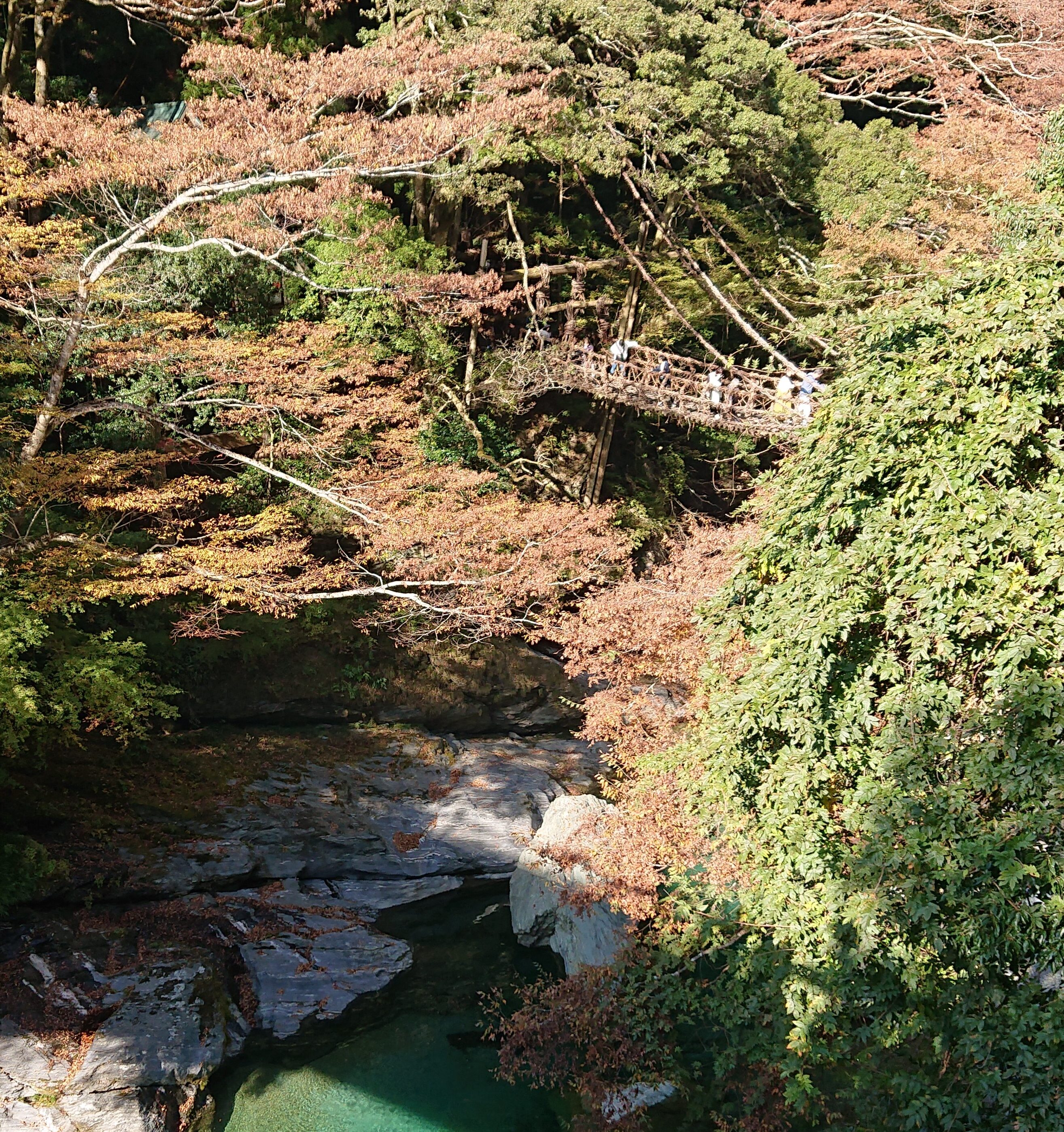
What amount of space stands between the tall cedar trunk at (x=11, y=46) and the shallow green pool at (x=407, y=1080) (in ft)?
38.6

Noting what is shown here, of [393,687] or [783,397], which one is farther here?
[783,397]

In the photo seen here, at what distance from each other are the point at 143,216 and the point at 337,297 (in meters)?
2.77

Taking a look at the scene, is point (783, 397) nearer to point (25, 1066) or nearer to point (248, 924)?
point (248, 924)

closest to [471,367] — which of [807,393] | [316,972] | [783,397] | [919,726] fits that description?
[783,397]

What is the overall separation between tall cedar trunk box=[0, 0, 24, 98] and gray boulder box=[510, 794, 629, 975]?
11.3m

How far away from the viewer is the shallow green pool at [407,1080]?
21.5 feet

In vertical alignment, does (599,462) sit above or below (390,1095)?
above

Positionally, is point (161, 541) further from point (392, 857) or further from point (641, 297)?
point (641, 297)

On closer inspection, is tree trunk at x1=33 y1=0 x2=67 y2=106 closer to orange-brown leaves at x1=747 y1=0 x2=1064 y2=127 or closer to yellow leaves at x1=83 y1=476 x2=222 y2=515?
yellow leaves at x1=83 y1=476 x2=222 y2=515

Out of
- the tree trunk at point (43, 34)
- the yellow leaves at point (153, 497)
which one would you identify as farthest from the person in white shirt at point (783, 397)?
the tree trunk at point (43, 34)

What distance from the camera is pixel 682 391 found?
43.9 ft

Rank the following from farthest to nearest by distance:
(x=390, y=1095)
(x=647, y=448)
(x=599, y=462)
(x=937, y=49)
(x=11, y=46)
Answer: (x=647, y=448) → (x=599, y=462) → (x=937, y=49) → (x=11, y=46) → (x=390, y=1095)

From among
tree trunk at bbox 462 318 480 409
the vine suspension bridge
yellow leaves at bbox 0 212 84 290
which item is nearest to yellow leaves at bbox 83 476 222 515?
yellow leaves at bbox 0 212 84 290

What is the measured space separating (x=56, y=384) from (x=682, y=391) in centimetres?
880
